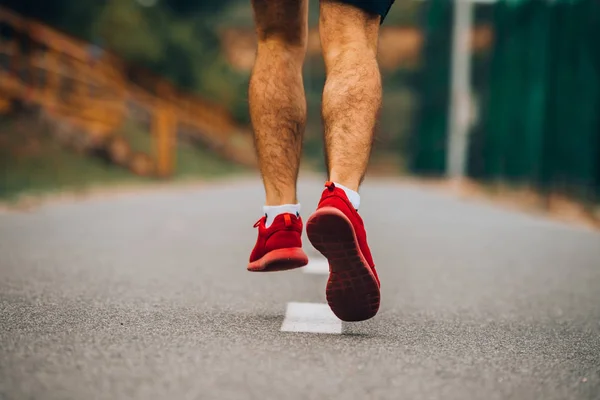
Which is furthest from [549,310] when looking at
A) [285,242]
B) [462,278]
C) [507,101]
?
[507,101]

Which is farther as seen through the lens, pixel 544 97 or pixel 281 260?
pixel 544 97

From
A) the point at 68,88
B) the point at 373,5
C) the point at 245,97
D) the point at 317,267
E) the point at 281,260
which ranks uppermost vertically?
the point at 68,88

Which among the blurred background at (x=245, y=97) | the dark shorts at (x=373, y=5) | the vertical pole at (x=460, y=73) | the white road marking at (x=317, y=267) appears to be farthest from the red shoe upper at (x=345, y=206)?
the vertical pole at (x=460, y=73)

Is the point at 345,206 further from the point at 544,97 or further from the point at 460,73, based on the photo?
the point at 460,73

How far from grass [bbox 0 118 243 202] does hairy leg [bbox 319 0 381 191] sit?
20.0 feet

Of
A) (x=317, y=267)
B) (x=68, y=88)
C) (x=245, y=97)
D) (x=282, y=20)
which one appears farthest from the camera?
(x=68, y=88)

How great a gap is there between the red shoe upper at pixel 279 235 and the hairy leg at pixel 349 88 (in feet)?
0.69

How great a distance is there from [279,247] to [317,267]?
1.26m

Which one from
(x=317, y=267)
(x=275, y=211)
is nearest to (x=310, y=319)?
(x=275, y=211)

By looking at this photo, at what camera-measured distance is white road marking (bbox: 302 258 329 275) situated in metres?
3.15

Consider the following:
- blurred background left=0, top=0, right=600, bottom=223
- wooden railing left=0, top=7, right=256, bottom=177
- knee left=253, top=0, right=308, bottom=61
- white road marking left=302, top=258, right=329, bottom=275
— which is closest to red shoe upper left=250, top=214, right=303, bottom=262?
blurred background left=0, top=0, right=600, bottom=223

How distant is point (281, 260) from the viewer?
6.71 feet

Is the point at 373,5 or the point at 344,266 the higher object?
the point at 373,5

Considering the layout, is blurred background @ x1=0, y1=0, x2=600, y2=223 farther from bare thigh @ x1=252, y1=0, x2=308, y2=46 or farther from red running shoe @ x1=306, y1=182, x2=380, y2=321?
red running shoe @ x1=306, y1=182, x2=380, y2=321
